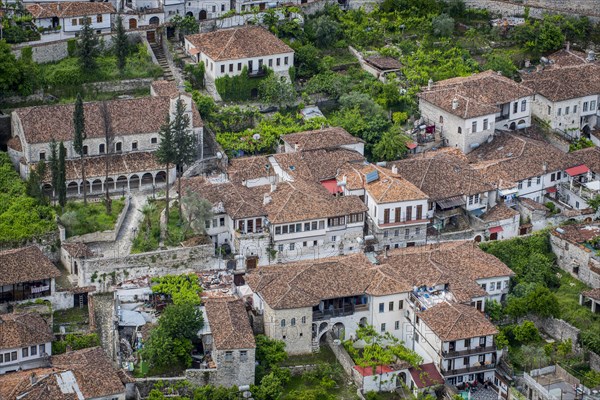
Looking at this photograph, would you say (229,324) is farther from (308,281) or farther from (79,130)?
(79,130)

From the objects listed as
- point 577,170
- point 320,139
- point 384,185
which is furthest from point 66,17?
point 577,170

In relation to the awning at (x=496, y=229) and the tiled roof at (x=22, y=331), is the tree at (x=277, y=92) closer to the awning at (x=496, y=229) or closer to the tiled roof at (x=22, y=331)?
the awning at (x=496, y=229)

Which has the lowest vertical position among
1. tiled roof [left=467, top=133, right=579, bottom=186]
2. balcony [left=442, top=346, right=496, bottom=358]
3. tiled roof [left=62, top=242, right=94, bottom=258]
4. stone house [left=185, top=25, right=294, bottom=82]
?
balcony [left=442, top=346, right=496, bottom=358]

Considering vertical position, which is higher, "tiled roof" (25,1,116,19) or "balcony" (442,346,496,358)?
"tiled roof" (25,1,116,19)

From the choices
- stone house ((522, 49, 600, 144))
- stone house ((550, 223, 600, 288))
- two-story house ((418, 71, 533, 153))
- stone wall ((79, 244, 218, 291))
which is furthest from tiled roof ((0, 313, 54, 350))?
stone house ((522, 49, 600, 144))

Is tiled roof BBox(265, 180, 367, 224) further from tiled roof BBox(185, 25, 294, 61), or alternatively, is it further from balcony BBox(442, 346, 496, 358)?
tiled roof BBox(185, 25, 294, 61)

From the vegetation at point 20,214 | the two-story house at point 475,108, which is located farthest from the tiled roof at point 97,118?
the two-story house at point 475,108

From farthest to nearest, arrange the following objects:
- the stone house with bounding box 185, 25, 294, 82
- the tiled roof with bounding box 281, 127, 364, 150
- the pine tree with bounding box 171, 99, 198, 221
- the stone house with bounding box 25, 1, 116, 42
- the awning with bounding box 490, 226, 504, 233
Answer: the stone house with bounding box 25, 1, 116, 42, the stone house with bounding box 185, 25, 294, 82, the tiled roof with bounding box 281, 127, 364, 150, the awning with bounding box 490, 226, 504, 233, the pine tree with bounding box 171, 99, 198, 221
